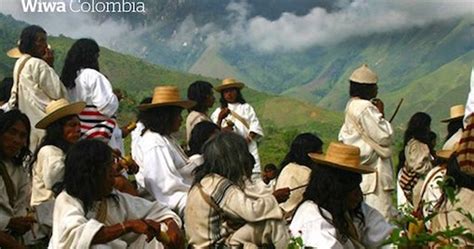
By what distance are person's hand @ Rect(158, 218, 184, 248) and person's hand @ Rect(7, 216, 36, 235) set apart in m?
1.15

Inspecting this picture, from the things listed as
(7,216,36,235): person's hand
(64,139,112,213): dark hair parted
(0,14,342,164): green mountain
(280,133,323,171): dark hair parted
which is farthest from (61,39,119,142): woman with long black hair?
(0,14,342,164): green mountain

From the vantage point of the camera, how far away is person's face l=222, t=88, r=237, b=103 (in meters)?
10.7

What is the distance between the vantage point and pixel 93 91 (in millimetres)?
8211

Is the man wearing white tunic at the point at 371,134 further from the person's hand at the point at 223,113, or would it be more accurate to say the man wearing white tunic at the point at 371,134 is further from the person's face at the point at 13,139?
the person's face at the point at 13,139

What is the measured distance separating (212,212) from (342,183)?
2.85 feet

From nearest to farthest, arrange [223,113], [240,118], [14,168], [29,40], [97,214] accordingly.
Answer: [97,214] < [14,168] < [29,40] < [223,113] < [240,118]

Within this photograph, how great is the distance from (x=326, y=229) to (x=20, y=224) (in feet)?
6.64

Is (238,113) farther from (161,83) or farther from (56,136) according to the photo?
(161,83)

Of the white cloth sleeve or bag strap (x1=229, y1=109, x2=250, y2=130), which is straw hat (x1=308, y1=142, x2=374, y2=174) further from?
bag strap (x1=229, y1=109, x2=250, y2=130)

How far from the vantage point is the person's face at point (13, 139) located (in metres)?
6.27

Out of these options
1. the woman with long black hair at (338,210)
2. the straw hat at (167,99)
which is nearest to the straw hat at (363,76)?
the straw hat at (167,99)

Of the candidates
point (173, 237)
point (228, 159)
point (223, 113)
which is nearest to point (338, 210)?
point (228, 159)

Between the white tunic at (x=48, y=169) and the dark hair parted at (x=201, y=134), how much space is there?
1606 millimetres

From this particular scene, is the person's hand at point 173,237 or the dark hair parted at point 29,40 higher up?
the dark hair parted at point 29,40
